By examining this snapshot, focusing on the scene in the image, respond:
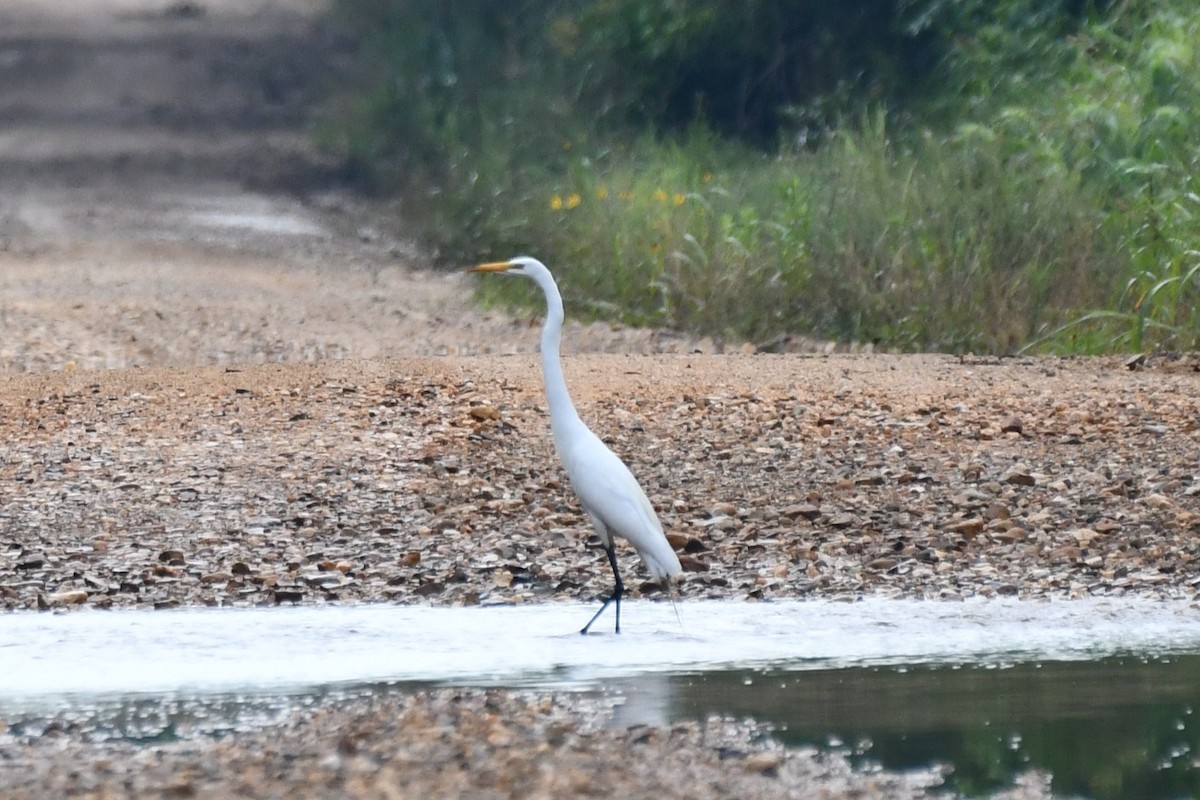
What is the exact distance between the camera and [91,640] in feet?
20.7

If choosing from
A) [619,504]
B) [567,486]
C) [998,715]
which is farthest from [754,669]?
[567,486]

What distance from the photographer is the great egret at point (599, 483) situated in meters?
6.46

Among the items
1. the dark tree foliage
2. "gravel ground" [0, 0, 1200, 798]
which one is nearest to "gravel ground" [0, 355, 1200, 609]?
"gravel ground" [0, 0, 1200, 798]

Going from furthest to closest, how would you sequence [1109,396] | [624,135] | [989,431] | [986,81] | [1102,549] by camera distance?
[624,135], [986,81], [1109,396], [989,431], [1102,549]

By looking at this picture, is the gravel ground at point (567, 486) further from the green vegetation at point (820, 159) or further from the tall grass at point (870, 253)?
the green vegetation at point (820, 159)

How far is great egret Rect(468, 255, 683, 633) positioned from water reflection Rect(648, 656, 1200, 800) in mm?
728

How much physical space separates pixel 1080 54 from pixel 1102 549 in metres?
9.34

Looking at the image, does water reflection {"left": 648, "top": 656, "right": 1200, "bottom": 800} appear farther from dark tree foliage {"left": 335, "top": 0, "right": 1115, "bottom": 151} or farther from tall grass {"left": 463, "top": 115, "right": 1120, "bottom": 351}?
dark tree foliage {"left": 335, "top": 0, "right": 1115, "bottom": 151}

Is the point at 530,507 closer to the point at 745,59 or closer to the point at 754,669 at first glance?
the point at 754,669

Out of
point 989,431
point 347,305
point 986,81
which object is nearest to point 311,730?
point 989,431

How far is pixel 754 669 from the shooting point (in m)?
5.84

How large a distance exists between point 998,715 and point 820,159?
1006 centimetres

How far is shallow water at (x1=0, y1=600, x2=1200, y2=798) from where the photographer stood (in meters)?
5.11

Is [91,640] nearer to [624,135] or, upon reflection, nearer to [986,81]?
[986,81]
